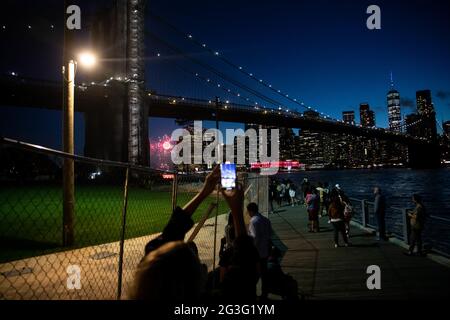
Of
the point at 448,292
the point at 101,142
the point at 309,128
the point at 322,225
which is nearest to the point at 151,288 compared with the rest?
the point at 448,292

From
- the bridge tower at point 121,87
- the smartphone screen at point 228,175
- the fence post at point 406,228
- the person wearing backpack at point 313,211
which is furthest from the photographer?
the bridge tower at point 121,87

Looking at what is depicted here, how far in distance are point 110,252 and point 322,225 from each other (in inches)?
313

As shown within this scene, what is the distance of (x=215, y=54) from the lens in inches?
2403

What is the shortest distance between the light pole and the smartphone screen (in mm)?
6901

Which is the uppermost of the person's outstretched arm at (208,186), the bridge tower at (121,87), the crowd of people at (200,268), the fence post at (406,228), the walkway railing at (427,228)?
the bridge tower at (121,87)

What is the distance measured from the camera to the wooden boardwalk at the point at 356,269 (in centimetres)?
545

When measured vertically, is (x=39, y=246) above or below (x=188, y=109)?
below

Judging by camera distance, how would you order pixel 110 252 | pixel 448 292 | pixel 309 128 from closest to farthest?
pixel 448 292
pixel 110 252
pixel 309 128

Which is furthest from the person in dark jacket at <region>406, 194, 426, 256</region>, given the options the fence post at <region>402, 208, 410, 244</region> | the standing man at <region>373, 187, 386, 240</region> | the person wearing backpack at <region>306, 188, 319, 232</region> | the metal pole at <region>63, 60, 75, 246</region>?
the metal pole at <region>63, 60, 75, 246</region>

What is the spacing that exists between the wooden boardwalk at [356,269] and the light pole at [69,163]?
5176 mm

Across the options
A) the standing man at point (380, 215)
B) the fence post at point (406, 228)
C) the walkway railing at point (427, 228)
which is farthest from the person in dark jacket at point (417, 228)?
the standing man at point (380, 215)

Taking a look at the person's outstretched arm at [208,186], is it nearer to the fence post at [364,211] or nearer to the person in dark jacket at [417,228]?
the person in dark jacket at [417,228]

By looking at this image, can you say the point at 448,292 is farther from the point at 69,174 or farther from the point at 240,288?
the point at 69,174
